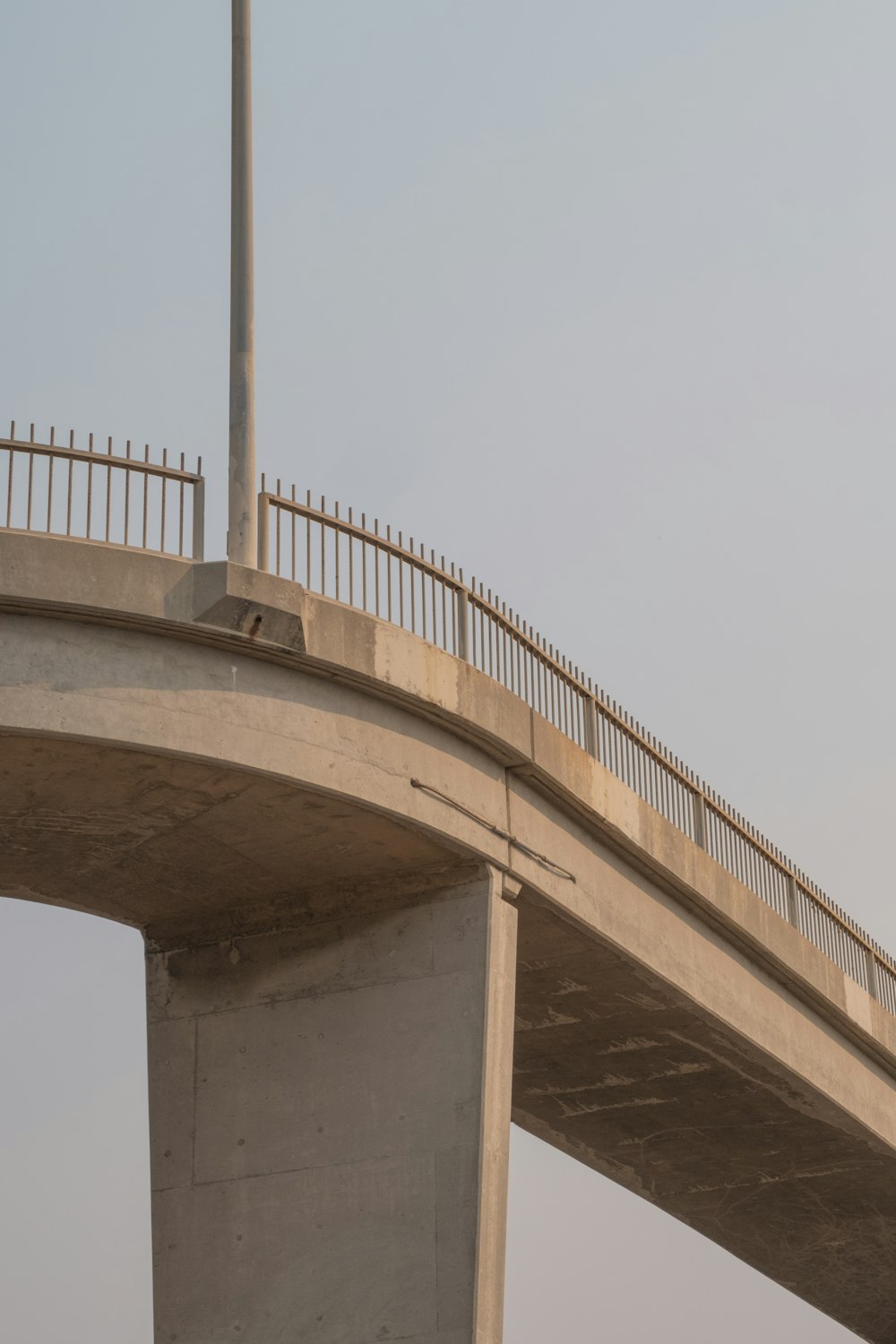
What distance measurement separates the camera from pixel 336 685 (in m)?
19.6

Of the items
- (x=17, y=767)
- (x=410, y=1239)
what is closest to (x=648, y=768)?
(x=410, y=1239)

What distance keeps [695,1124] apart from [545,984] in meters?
6.18

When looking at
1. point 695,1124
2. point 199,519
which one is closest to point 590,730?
point 199,519

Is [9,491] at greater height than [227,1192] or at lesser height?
greater

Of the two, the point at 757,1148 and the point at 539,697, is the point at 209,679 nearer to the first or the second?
the point at 539,697

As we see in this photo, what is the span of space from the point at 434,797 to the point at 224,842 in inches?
78.3

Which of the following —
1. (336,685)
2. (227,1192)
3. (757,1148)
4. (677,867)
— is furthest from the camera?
(757,1148)

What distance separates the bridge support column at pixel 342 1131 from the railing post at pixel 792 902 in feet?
26.5

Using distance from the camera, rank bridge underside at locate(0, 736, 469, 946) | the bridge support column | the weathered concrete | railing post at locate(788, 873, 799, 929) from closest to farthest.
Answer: the weathered concrete, bridge underside at locate(0, 736, 469, 946), the bridge support column, railing post at locate(788, 873, 799, 929)

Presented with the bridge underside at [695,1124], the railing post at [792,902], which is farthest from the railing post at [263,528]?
the railing post at [792,902]

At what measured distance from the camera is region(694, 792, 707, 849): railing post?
2559cm

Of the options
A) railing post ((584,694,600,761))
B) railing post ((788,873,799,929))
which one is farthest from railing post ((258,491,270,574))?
railing post ((788,873,799,929))

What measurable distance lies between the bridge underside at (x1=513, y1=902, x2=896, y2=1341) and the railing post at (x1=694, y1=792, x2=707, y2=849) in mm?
2001

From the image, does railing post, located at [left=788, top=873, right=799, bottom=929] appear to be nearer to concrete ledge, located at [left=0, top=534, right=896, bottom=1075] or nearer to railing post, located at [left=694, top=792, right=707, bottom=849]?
concrete ledge, located at [left=0, top=534, right=896, bottom=1075]
